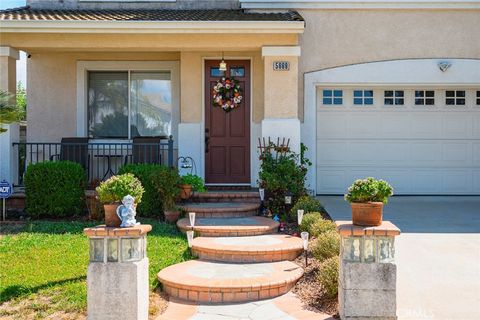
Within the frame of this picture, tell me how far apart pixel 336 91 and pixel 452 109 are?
2.63m

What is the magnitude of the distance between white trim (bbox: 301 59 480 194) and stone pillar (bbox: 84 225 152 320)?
21.8ft

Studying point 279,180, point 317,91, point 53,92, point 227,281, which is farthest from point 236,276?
point 53,92

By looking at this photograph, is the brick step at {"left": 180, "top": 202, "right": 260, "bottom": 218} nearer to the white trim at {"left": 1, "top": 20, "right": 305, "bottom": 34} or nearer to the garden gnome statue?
the white trim at {"left": 1, "top": 20, "right": 305, "bottom": 34}

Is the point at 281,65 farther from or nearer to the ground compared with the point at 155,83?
farther from the ground

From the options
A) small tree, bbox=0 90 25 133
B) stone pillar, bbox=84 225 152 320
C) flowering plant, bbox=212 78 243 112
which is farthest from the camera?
flowering plant, bbox=212 78 243 112

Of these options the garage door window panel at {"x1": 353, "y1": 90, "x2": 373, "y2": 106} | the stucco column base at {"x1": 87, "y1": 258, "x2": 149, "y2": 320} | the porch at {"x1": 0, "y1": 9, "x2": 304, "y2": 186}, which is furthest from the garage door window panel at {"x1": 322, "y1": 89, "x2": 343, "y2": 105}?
the stucco column base at {"x1": 87, "y1": 258, "x2": 149, "y2": 320}

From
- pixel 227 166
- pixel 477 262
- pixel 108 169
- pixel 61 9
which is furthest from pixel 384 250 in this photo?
pixel 61 9

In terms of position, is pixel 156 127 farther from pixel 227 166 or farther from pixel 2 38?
pixel 2 38

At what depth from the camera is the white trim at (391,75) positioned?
10.7 meters

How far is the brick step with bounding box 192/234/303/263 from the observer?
6.48 metres

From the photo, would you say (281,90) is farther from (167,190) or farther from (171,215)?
(171,215)

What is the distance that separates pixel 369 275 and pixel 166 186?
457 cm

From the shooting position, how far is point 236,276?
5824 mm

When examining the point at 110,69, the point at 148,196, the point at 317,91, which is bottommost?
the point at 148,196
